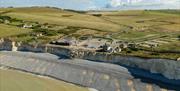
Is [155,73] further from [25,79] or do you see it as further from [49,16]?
[49,16]

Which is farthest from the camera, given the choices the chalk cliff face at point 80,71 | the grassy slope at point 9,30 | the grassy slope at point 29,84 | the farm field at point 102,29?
the grassy slope at point 9,30

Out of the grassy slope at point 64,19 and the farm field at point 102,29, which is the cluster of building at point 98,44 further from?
the grassy slope at point 64,19

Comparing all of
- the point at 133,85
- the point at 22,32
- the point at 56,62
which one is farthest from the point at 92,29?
the point at 133,85

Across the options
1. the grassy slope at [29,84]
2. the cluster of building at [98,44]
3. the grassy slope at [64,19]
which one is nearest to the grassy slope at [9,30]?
the grassy slope at [64,19]

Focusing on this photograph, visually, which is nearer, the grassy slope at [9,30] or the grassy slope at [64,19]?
the grassy slope at [9,30]

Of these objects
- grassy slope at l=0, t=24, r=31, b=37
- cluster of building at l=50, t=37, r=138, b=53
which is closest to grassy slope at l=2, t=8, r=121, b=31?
grassy slope at l=0, t=24, r=31, b=37

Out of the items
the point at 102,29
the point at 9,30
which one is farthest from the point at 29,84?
the point at 102,29
